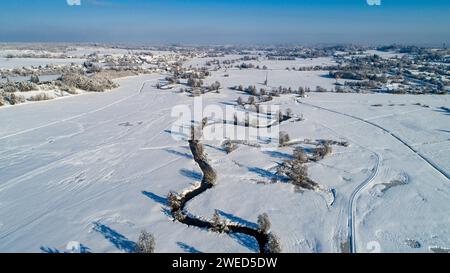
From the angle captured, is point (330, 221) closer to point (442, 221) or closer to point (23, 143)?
point (442, 221)

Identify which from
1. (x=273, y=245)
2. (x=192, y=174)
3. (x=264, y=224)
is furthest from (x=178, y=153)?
(x=273, y=245)

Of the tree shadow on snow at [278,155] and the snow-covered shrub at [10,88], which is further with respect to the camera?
the snow-covered shrub at [10,88]

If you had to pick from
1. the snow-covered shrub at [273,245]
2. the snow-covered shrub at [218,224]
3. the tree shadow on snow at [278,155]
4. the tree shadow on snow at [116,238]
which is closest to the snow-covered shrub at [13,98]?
the tree shadow on snow at [116,238]

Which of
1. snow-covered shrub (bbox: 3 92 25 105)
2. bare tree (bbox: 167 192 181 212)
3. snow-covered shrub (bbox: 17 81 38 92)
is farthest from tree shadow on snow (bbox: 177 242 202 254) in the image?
snow-covered shrub (bbox: 17 81 38 92)

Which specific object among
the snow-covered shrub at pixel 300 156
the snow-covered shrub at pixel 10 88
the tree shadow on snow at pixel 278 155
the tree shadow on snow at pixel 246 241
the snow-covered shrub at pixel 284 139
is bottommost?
the tree shadow on snow at pixel 246 241

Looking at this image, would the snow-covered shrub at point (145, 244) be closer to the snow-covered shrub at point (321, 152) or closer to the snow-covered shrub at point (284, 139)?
the snow-covered shrub at point (321, 152)
